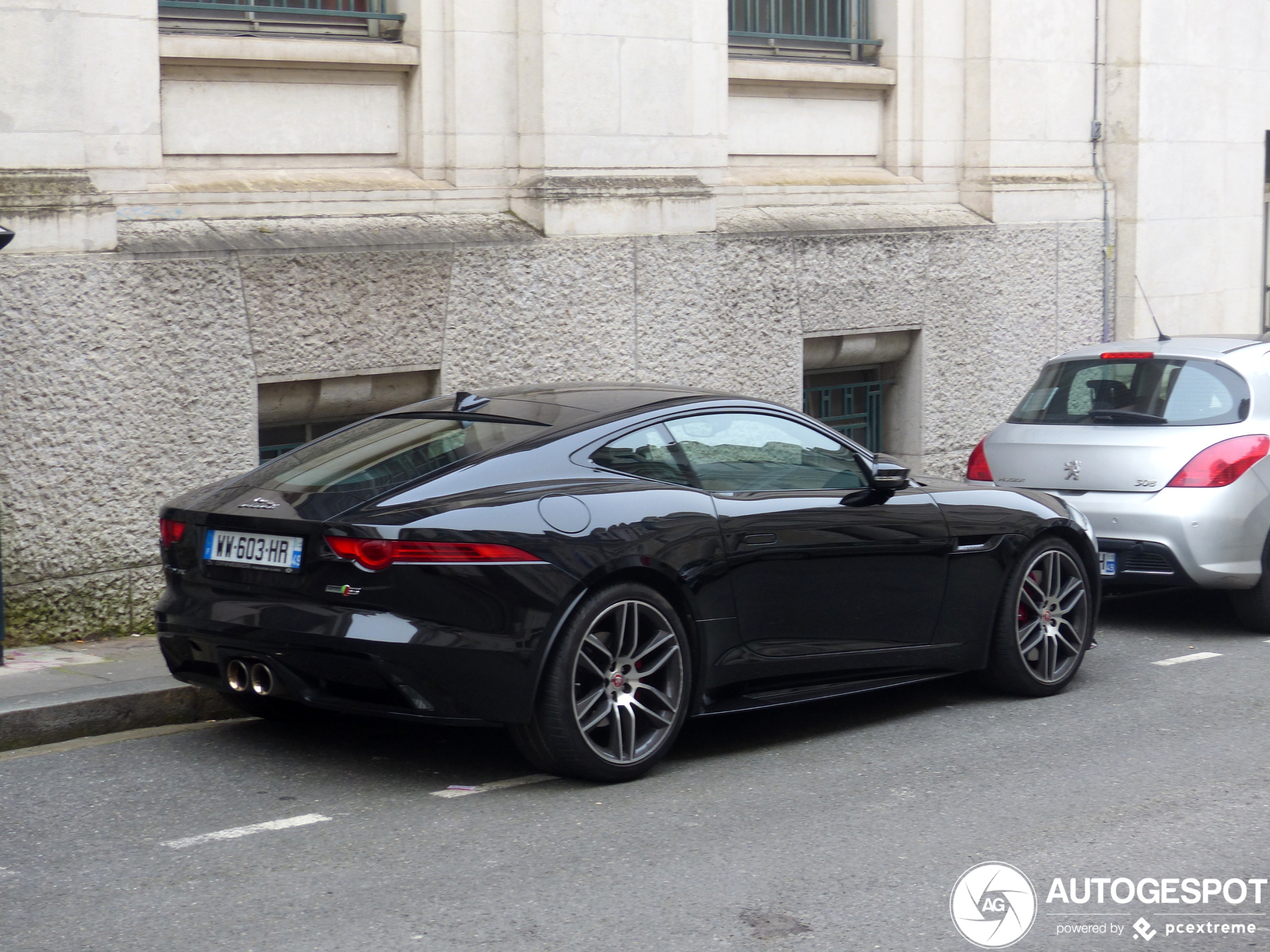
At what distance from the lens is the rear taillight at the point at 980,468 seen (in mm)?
9281

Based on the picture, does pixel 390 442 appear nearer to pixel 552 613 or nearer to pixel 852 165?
pixel 552 613

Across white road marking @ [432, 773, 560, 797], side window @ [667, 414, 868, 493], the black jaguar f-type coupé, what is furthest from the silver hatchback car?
white road marking @ [432, 773, 560, 797]

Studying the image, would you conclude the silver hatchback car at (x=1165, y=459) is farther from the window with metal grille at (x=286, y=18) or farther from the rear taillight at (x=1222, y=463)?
the window with metal grille at (x=286, y=18)

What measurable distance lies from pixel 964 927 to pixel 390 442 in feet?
9.46

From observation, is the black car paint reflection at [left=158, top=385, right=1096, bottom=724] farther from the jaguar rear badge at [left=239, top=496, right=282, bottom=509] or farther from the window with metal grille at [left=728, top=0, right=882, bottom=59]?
the window with metal grille at [left=728, top=0, right=882, bottom=59]

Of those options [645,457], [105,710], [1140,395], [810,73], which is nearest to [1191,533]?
[1140,395]

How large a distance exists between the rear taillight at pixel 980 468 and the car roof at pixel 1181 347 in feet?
2.30

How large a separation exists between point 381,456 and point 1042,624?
3100 millimetres

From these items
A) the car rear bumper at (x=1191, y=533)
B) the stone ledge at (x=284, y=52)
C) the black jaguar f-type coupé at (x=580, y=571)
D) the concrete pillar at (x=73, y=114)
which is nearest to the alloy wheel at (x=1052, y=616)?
the black jaguar f-type coupé at (x=580, y=571)

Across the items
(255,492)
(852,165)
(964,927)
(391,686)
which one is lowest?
(964,927)

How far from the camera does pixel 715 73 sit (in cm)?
1172

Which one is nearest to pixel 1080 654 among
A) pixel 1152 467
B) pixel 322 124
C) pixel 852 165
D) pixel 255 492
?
pixel 1152 467

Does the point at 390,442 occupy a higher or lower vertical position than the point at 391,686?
higher

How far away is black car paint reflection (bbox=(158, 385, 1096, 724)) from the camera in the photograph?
18.0 ft
